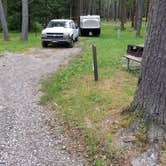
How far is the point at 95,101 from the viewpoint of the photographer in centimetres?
726

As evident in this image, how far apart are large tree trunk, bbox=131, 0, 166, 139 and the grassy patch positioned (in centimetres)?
53

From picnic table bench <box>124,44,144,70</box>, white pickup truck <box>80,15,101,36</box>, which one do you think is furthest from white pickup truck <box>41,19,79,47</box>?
picnic table bench <box>124,44,144,70</box>

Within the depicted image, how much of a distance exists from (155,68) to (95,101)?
2307mm

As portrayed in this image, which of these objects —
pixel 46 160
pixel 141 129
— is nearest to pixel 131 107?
pixel 141 129

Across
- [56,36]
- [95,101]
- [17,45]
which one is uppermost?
[56,36]

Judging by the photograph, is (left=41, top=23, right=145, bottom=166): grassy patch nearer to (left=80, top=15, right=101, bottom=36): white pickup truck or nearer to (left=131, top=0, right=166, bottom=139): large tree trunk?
(left=131, top=0, right=166, bottom=139): large tree trunk

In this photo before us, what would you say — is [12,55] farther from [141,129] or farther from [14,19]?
[14,19]

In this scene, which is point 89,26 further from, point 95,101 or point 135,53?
point 95,101

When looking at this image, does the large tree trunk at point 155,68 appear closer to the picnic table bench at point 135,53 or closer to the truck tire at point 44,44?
the picnic table bench at point 135,53

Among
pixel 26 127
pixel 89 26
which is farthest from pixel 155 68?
pixel 89 26

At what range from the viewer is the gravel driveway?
502cm

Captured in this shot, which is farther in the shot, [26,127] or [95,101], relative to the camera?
[95,101]

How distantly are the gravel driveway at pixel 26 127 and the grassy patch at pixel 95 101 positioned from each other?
0.38 metres

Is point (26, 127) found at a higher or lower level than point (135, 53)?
lower
